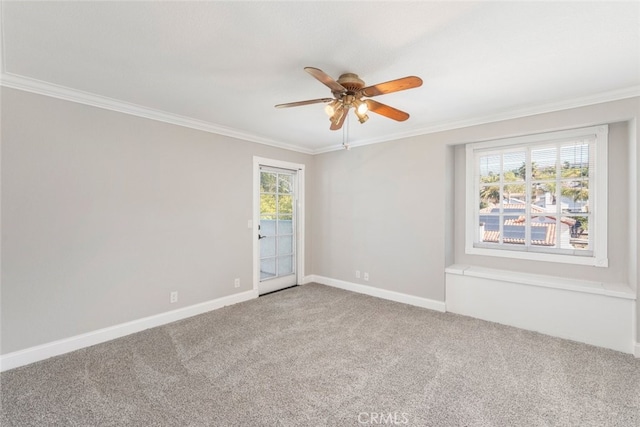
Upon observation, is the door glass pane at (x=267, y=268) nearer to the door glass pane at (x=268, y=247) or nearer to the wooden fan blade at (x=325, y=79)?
the door glass pane at (x=268, y=247)

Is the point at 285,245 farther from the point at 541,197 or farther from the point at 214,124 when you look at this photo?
the point at 541,197

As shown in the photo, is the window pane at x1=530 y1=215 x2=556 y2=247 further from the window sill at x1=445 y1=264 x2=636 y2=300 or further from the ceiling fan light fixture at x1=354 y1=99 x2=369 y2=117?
the ceiling fan light fixture at x1=354 y1=99 x2=369 y2=117

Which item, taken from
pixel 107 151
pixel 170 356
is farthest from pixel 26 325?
pixel 107 151

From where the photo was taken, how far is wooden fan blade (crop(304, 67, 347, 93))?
1.76 m

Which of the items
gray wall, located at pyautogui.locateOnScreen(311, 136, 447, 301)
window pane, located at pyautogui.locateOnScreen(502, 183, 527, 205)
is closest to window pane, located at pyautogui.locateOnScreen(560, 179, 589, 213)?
window pane, located at pyautogui.locateOnScreen(502, 183, 527, 205)

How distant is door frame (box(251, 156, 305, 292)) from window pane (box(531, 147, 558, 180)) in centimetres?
325

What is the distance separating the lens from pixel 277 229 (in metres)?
4.70

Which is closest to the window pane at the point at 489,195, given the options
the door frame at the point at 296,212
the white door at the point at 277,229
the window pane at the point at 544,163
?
the window pane at the point at 544,163

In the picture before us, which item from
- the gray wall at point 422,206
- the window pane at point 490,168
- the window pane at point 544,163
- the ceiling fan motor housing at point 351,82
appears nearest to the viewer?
the ceiling fan motor housing at point 351,82

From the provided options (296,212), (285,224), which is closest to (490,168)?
(296,212)

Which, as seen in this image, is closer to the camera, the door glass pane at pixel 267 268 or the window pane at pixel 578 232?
the window pane at pixel 578 232

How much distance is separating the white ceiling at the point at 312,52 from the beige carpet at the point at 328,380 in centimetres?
241

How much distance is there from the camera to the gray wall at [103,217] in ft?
7.89

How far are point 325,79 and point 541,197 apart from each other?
118 inches
